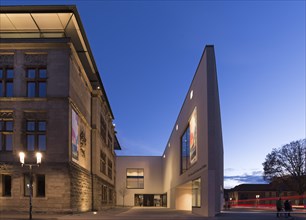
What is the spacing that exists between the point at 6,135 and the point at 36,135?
96.0 inches

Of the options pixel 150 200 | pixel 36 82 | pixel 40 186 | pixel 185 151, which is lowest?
pixel 150 200

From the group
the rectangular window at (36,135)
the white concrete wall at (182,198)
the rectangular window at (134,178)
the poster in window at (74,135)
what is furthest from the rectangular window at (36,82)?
the rectangular window at (134,178)

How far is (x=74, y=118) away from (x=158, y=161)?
57630mm

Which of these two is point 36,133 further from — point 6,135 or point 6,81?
point 6,81

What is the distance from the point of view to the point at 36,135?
35031 millimetres

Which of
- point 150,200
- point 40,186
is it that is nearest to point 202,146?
point 40,186

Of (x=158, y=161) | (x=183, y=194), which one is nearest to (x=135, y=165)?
(x=158, y=161)

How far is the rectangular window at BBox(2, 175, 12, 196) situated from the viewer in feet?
113

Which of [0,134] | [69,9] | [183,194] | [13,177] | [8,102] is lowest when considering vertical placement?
[183,194]

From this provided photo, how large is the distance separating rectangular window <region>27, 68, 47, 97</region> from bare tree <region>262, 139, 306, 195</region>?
6001 cm

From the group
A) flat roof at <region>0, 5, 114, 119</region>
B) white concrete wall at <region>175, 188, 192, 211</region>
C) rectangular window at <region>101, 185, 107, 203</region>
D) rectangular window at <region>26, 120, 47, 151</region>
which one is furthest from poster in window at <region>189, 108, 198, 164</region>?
white concrete wall at <region>175, 188, 192, 211</region>

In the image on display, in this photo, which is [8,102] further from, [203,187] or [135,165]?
[135,165]

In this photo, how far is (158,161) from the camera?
9394 centimetres

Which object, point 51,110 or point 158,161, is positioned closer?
point 51,110
